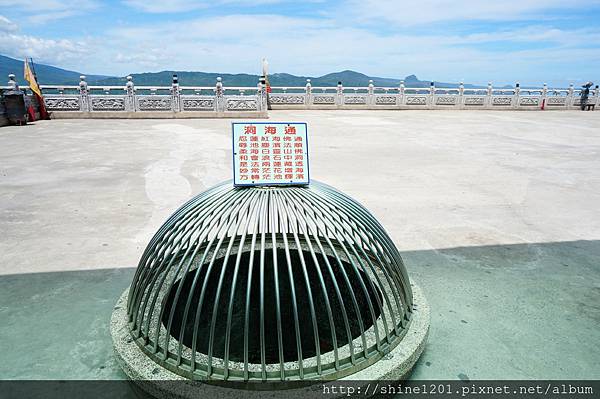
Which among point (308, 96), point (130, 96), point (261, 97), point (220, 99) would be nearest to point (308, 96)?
point (308, 96)

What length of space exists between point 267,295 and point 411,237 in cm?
229

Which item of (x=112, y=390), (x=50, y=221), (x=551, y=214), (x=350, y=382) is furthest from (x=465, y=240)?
(x=50, y=221)

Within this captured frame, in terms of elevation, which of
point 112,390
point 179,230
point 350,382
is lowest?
point 112,390

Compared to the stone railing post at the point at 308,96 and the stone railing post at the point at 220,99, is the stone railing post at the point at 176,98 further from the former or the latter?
the stone railing post at the point at 308,96

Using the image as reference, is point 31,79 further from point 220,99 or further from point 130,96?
point 220,99

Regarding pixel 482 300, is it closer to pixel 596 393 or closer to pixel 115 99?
pixel 596 393

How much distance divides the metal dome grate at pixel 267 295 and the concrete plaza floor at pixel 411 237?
1.66 ft

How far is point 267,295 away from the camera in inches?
158

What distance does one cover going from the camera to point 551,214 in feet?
20.5

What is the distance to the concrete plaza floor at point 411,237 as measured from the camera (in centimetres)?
313

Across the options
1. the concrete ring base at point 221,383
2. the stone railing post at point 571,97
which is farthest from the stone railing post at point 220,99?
the stone railing post at point 571,97

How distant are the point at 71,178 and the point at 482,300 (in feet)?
26.0

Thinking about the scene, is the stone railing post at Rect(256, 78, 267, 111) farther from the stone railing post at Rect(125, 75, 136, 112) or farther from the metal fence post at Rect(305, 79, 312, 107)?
the stone railing post at Rect(125, 75, 136, 112)

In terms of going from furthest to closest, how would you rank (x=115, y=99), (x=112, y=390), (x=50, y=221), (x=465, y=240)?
(x=115, y=99) → (x=50, y=221) → (x=465, y=240) → (x=112, y=390)
